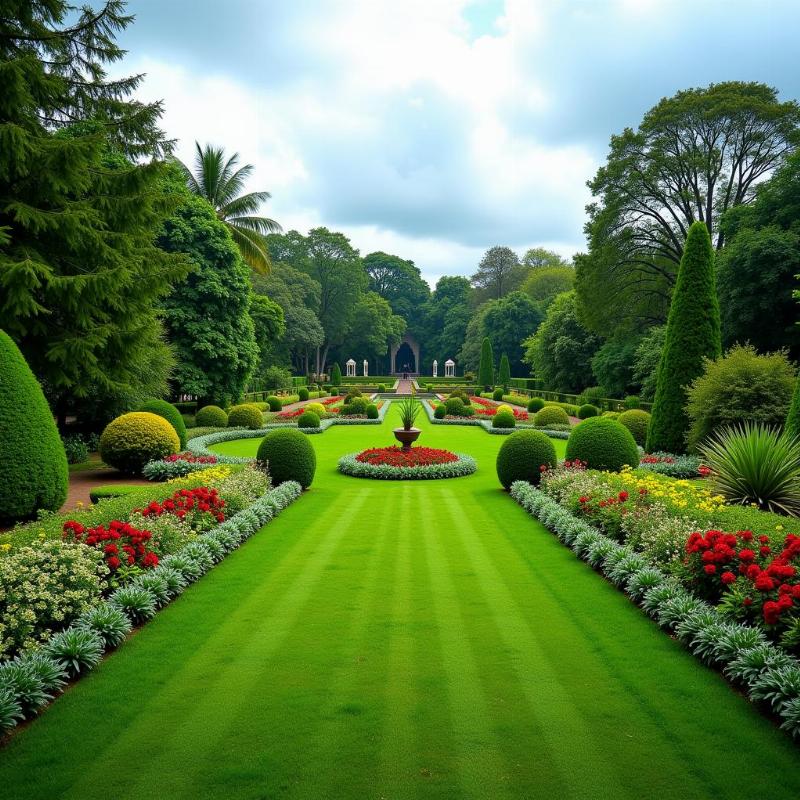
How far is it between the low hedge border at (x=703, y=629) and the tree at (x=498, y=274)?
2718 inches

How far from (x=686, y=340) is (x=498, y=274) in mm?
61639

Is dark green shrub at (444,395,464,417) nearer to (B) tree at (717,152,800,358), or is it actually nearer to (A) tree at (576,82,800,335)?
(A) tree at (576,82,800,335)

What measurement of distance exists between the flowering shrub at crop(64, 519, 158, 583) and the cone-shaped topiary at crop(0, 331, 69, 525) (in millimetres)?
2974

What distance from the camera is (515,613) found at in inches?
222

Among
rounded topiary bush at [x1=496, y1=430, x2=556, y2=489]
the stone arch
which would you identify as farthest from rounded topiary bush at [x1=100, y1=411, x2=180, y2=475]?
the stone arch

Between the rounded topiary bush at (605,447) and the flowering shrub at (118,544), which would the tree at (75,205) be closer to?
the flowering shrub at (118,544)

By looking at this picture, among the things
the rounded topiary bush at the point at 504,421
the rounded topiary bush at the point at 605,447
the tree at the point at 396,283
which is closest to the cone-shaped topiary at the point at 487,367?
the rounded topiary bush at the point at 504,421

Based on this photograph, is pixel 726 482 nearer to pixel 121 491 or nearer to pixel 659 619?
pixel 659 619

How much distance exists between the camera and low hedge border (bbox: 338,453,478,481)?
13.7 metres

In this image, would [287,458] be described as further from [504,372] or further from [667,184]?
[504,372]

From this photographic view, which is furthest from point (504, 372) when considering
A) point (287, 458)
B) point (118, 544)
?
point (118, 544)

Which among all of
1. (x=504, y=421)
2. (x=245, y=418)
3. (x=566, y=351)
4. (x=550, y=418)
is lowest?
(x=245, y=418)

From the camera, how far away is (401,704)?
3.96 meters

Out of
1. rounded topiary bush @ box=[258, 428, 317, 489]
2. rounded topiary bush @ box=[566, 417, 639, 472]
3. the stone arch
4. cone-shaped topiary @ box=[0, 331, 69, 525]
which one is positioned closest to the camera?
cone-shaped topiary @ box=[0, 331, 69, 525]
